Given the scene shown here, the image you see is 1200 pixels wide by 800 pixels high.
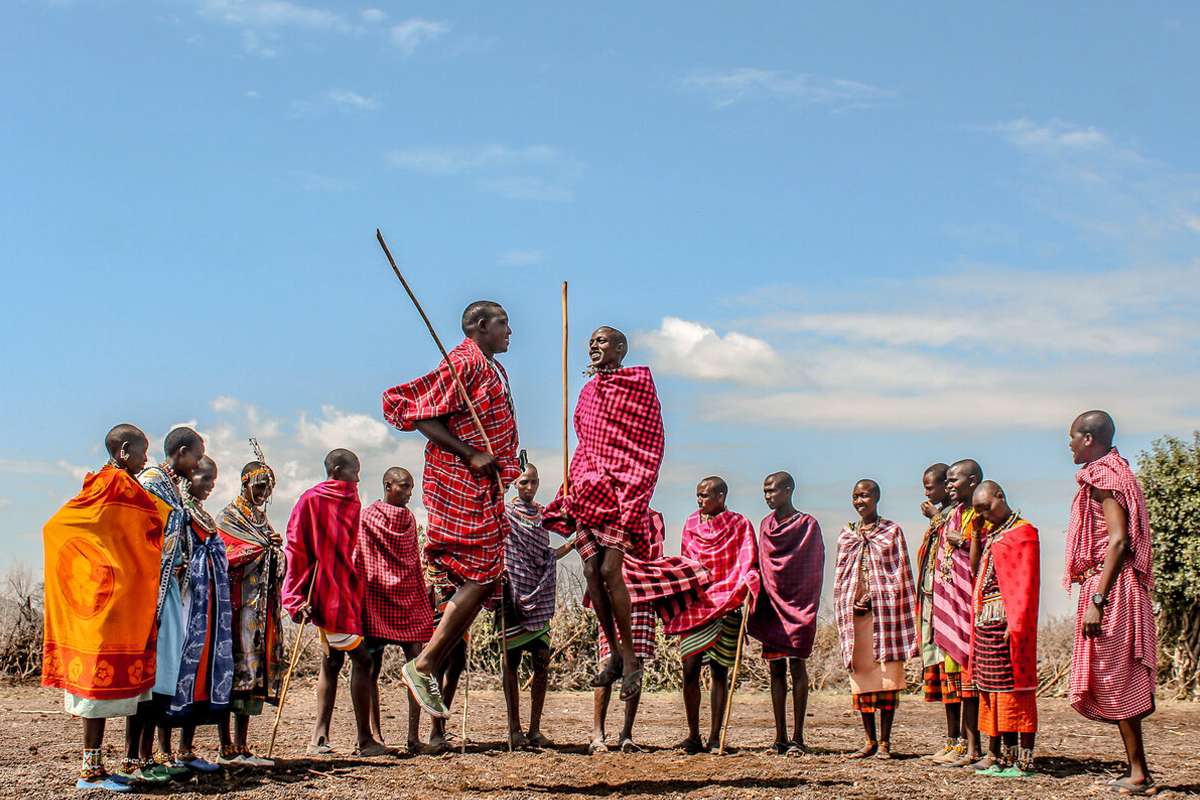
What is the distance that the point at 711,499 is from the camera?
1048 cm

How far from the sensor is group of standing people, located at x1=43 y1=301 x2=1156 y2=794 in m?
8.04

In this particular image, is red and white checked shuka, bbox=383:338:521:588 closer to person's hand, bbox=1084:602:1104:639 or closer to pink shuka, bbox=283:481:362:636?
pink shuka, bbox=283:481:362:636

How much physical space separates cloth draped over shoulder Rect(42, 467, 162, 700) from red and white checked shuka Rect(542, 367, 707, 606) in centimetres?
261

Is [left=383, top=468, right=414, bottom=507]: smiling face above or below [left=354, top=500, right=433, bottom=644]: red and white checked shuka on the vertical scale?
above

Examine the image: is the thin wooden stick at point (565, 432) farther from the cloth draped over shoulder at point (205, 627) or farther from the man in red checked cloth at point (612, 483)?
the cloth draped over shoulder at point (205, 627)

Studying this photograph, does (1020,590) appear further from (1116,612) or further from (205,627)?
(205,627)

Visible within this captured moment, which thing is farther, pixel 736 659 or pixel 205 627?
pixel 736 659

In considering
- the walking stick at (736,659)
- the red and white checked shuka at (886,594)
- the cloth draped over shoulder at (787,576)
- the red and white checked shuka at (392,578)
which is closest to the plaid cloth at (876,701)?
the red and white checked shuka at (886,594)

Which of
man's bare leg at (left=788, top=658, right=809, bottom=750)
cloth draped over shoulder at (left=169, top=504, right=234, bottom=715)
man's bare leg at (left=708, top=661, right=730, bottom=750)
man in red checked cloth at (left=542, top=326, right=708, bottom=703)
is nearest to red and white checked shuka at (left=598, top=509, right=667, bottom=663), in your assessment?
man's bare leg at (left=708, top=661, right=730, bottom=750)

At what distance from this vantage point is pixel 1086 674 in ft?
27.2

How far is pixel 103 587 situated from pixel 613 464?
3.28 meters

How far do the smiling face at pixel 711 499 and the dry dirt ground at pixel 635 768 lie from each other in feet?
6.29

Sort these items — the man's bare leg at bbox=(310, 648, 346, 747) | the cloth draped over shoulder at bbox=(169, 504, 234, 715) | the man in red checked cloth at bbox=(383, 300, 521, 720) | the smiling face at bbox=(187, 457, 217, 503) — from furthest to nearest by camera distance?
the man's bare leg at bbox=(310, 648, 346, 747) → the smiling face at bbox=(187, 457, 217, 503) → the cloth draped over shoulder at bbox=(169, 504, 234, 715) → the man in red checked cloth at bbox=(383, 300, 521, 720)

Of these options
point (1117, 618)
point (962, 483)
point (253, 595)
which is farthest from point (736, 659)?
point (253, 595)
